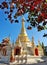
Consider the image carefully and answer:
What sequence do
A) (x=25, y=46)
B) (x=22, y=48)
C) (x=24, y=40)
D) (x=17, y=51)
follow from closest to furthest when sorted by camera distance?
(x=17, y=51) < (x=22, y=48) < (x=25, y=46) < (x=24, y=40)

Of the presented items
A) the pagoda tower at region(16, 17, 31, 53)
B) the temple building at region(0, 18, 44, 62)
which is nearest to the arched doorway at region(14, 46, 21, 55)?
the temple building at region(0, 18, 44, 62)

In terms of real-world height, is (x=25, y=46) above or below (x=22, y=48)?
above

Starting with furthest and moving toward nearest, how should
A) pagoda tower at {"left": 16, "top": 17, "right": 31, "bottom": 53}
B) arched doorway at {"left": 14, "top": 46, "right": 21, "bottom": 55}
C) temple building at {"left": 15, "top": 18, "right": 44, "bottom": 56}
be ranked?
pagoda tower at {"left": 16, "top": 17, "right": 31, "bottom": 53} < temple building at {"left": 15, "top": 18, "right": 44, "bottom": 56} < arched doorway at {"left": 14, "top": 46, "right": 21, "bottom": 55}

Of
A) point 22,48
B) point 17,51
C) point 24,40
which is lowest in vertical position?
point 17,51

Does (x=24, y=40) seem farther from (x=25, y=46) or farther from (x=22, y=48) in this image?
(x=22, y=48)

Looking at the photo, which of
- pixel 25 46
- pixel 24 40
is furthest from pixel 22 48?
pixel 24 40

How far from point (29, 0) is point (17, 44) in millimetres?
23211

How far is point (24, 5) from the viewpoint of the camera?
843 centimetres

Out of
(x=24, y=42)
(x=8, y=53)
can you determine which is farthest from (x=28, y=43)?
(x=8, y=53)

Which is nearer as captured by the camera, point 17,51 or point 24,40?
point 17,51

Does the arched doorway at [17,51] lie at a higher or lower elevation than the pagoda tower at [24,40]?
lower

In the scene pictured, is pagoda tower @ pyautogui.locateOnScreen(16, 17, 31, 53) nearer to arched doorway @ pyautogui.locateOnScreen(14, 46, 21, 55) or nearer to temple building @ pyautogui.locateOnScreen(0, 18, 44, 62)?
temple building @ pyautogui.locateOnScreen(0, 18, 44, 62)

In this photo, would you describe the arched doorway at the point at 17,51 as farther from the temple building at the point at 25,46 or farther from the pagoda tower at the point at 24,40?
the pagoda tower at the point at 24,40

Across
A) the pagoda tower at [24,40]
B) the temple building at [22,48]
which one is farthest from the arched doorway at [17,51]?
the pagoda tower at [24,40]
